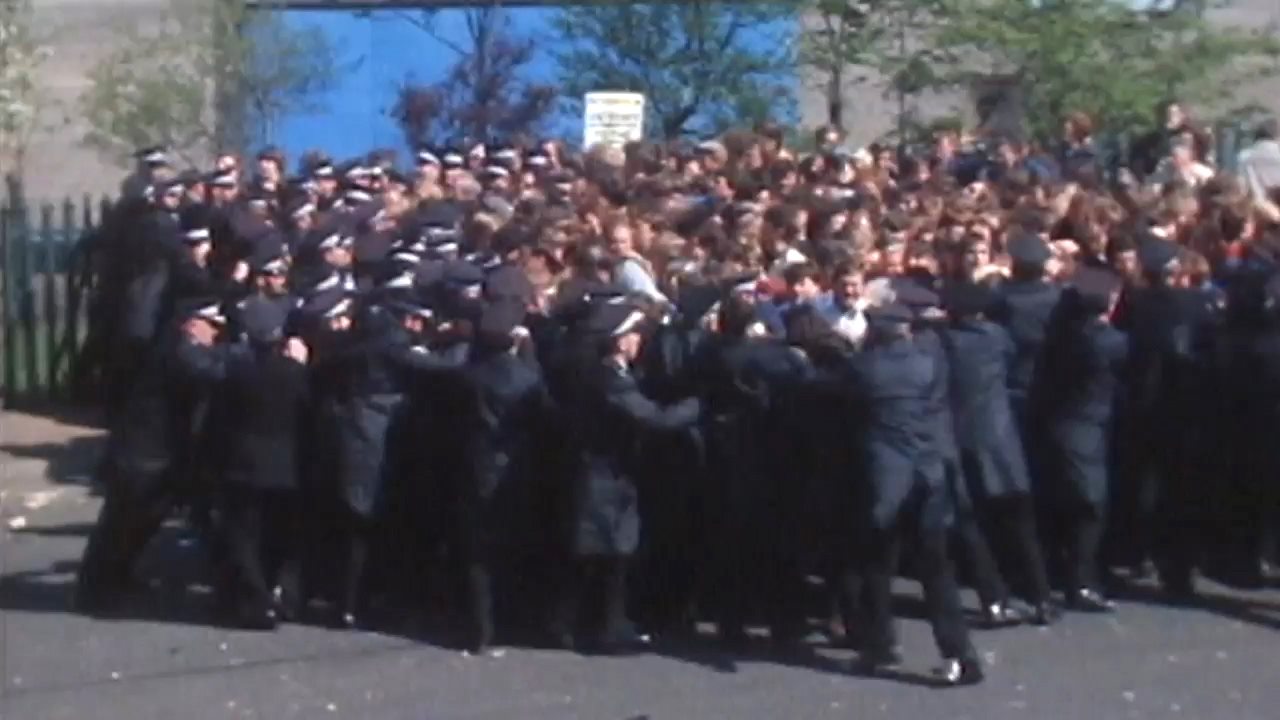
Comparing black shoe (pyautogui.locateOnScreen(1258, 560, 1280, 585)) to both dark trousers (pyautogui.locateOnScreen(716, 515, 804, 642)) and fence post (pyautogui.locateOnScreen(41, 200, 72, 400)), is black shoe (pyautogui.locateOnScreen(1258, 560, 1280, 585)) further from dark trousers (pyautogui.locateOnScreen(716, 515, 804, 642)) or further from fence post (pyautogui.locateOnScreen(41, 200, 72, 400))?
fence post (pyautogui.locateOnScreen(41, 200, 72, 400))

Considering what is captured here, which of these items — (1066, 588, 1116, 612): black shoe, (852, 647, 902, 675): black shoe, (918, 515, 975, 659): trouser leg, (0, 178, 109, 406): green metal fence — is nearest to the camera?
(918, 515, 975, 659): trouser leg

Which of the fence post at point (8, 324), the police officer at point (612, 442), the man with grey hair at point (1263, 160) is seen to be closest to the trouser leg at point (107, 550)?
the police officer at point (612, 442)

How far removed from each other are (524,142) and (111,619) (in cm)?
820

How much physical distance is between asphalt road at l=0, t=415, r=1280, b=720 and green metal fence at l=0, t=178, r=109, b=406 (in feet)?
20.9

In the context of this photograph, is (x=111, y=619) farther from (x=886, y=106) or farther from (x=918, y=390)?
(x=886, y=106)

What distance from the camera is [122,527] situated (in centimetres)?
1404

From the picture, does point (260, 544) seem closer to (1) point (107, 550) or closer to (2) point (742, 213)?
(1) point (107, 550)

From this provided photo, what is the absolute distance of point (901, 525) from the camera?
12.5m

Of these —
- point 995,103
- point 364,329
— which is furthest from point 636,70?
point 364,329

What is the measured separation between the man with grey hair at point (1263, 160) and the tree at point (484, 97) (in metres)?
6.68

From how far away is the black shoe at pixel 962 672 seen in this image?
1236 cm

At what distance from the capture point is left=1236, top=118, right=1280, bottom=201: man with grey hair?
21219 mm

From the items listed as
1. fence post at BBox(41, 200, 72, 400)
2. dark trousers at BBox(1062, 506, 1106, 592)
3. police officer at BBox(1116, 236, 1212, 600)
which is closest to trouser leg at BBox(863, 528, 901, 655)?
dark trousers at BBox(1062, 506, 1106, 592)

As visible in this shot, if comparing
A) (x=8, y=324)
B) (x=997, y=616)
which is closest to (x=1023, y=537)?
(x=997, y=616)
